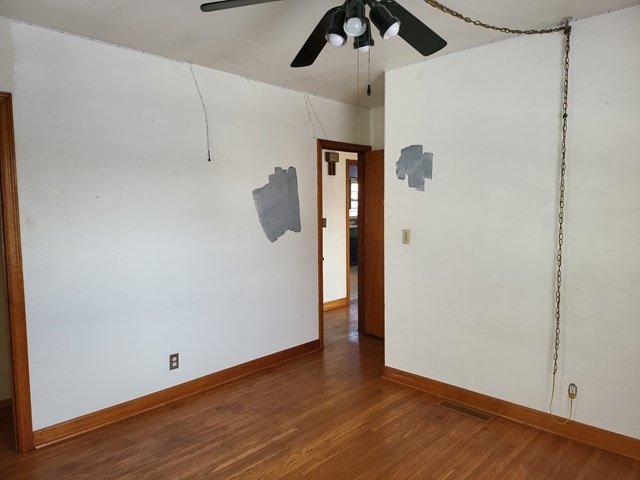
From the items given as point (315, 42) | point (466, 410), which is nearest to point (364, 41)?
point (315, 42)

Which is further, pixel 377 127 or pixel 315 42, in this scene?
pixel 377 127

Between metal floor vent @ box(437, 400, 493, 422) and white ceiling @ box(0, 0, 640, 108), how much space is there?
2419 mm

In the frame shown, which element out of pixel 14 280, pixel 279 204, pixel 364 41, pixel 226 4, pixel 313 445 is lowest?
pixel 313 445

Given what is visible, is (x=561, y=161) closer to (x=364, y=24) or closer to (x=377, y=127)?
(x=364, y=24)

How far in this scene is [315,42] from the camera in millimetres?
1932

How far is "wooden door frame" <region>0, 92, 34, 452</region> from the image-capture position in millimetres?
2393

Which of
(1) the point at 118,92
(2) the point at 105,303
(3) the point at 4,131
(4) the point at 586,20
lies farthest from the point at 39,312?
(4) the point at 586,20

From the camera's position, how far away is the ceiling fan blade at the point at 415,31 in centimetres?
172

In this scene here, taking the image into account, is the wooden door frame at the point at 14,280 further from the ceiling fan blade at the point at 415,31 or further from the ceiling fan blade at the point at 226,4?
the ceiling fan blade at the point at 415,31

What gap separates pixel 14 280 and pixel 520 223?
3.01 metres

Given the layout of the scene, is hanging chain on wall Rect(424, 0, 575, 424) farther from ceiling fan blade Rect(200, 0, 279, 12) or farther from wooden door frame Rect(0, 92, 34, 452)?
wooden door frame Rect(0, 92, 34, 452)

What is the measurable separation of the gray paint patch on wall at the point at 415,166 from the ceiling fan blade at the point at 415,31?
4.14 ft

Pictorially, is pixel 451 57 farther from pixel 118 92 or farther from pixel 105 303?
pixel 105 303

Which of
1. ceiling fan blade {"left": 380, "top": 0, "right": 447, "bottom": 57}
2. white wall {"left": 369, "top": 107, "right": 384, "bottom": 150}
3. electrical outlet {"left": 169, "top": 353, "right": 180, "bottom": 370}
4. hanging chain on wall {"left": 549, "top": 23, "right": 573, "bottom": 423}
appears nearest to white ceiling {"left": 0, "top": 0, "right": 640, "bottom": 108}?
hanging chain on wall {"left": 549, "top": 23, "right": 573, "bottom": 423}
